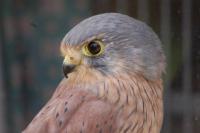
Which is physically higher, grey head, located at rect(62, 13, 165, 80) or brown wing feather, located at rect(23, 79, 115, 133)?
grey head, located at rect(62, 13, 165, 80)

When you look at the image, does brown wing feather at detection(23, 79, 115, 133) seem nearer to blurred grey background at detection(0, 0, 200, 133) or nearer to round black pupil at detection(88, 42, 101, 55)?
round black pupil at detection(88, 42, 101, 55)

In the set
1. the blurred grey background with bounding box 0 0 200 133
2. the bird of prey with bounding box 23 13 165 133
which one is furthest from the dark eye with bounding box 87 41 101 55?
the blurred grey background with bounding box 0 0 200 133

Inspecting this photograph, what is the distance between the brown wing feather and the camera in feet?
8.45

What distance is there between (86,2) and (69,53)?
2376 millimetres

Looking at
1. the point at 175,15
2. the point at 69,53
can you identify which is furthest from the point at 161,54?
the point at 175,15

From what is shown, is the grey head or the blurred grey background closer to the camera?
the grey head

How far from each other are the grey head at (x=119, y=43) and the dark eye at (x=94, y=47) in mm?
24

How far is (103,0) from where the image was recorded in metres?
4.67

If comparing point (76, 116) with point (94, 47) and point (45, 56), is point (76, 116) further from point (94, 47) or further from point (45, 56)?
point (45, 56)

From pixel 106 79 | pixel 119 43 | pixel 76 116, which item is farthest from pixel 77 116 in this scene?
pixel 119 43

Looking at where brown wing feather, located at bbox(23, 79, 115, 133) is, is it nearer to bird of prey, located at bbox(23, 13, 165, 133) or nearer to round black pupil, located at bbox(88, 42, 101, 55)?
bird of prey, located at bbox(23, 13, 165, 133)

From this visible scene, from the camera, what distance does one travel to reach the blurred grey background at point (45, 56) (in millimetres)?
4520

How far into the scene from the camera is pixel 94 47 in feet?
8.39

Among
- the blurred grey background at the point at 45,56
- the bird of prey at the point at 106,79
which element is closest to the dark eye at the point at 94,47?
the bird of prey at the point at 106,79
